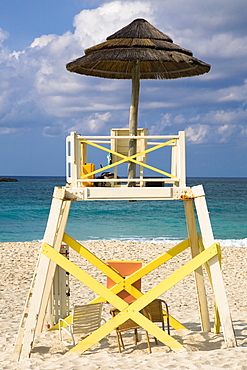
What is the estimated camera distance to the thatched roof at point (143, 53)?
7.72m

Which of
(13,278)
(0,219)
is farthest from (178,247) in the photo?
(0,219)

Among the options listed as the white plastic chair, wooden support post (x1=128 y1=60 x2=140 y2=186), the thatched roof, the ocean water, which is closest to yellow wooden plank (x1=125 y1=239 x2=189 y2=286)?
the white plastic chair

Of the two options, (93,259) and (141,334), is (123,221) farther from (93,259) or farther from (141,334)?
(93,259)

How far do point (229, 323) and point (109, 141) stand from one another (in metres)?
3.21

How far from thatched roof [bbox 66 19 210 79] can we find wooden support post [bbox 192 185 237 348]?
6.79 ft

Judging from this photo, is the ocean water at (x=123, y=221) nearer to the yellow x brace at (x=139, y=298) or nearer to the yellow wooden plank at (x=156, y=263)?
the yellow wooden plank at (x=156, y=263)

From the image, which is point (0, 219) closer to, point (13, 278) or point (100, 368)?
point (13, 278)

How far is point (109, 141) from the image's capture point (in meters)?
8.03

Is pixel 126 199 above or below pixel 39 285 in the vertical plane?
above

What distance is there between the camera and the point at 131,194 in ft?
24.4

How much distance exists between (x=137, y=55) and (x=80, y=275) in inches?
130

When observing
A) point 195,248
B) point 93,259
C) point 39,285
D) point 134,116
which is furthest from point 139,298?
point 134,116

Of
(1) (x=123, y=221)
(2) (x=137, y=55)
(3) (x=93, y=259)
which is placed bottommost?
(1) (x=123, y=221)

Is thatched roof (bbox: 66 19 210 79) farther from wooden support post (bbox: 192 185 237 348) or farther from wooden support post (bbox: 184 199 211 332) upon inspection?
wooden support post (bbox: 184 199 211 332)
